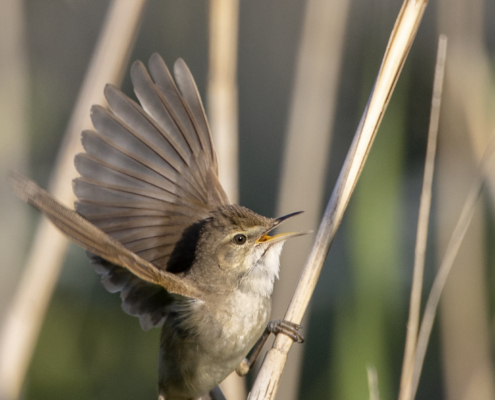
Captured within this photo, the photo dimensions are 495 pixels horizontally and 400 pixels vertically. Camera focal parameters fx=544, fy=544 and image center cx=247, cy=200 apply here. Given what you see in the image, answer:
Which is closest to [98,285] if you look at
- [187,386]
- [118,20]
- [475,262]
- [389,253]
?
[187,386]

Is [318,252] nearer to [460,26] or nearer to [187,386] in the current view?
[187,386]

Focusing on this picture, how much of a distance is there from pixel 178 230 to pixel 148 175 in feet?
0.81

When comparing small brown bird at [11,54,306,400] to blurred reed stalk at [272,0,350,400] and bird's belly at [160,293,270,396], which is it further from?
blurred reed stalk at [272,0,350,400]

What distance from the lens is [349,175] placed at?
1662mm

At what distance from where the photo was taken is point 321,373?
2760mm

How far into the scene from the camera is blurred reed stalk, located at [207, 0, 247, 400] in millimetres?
2236

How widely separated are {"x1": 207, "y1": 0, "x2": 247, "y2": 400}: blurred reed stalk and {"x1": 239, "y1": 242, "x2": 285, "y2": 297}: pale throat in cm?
48

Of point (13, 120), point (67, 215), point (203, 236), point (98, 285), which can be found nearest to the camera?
point (67, 215)

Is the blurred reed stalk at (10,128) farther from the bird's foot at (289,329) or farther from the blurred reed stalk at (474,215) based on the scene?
the blurred reed stalk at (474,215)

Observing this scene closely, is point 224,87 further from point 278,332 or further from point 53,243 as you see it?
point 278,332

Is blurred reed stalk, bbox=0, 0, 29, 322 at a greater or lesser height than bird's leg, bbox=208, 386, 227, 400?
greater

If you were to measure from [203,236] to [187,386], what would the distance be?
1.81ft

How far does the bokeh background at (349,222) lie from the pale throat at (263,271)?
1.10 ft

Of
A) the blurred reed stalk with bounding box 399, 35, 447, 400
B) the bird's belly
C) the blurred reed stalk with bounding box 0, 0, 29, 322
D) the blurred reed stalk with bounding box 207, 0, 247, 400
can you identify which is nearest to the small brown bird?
the bird's belly
